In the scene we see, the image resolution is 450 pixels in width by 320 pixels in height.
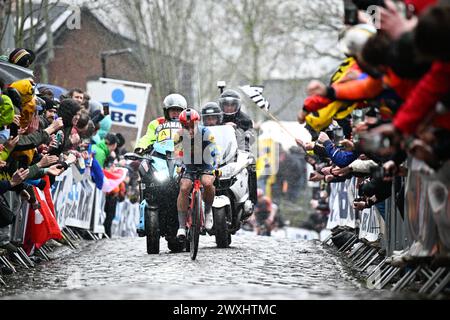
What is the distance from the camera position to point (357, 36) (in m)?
10.9

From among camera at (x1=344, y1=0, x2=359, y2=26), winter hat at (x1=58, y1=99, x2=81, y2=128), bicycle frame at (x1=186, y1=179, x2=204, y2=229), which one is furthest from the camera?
winter hat at (x1=58, y1=99, x2=81, y2=128)

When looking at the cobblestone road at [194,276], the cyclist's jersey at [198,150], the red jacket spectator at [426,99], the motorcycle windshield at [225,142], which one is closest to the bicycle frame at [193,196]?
the cyclist's jersey at [198,150]

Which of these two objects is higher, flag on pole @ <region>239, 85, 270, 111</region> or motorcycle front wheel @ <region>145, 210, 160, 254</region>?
flag on pole @ <region>239, 85, 270, 111</region>

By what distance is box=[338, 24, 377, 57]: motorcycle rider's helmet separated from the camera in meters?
10.8

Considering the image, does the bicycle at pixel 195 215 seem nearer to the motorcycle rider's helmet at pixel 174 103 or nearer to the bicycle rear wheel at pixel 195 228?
the bicycle rear wheel at pixel 195 228

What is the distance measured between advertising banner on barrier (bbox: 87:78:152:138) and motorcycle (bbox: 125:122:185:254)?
15.2m

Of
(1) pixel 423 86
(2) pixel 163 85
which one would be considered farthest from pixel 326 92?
(2) pixel 163 85

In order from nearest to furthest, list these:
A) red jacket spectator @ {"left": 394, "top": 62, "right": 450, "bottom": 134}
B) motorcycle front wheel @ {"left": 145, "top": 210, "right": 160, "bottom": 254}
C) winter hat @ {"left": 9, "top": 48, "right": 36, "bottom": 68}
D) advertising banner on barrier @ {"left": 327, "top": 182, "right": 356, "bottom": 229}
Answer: red jacket spectator @ {"left": 394, "top": 62, "right": 450, "bottom": 134}, winter hat @ {"left": 9, "top": 48, "right": 36, "bottom": 68}, motorcycle front wheel @ {"left": 145, "top": 210, "right": 160, "bottom": 254}, advertising banner on barrier @ {"left": 327, "top": 182, "right": 356, "bottom": 229}

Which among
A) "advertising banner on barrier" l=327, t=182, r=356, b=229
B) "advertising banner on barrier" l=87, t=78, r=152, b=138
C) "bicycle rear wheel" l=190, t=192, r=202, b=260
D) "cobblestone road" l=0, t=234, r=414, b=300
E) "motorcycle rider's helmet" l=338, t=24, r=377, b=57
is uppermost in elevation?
"advertising banner on barrier" l=87, t=78, r=152, b=138

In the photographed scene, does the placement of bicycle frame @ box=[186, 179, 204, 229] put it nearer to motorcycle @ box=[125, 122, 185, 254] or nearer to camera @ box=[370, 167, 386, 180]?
motorcycle @ box=[125, 122, 185, 254]

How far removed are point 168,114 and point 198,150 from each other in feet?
4.20

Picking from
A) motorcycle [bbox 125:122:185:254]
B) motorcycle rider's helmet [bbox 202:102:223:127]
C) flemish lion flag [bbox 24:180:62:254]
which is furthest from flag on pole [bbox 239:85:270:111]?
flemish lion flag [bbox 24:180:62:254]

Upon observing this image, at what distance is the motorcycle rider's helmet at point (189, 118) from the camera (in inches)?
642

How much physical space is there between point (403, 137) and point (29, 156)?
6.49m
